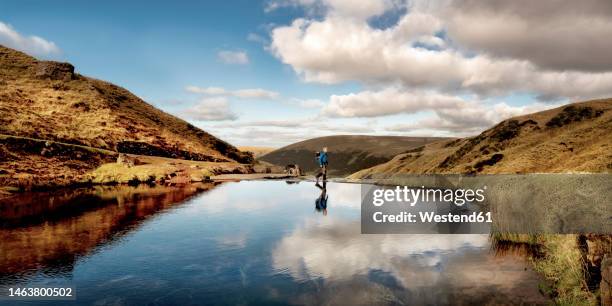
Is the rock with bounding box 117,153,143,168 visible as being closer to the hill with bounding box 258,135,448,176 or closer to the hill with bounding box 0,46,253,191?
the hill with bounding box 0,46,253,191

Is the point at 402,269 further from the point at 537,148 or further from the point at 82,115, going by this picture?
the point at 82,115

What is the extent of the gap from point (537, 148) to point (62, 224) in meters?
45.4

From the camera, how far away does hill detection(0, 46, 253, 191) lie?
4284 centimetres

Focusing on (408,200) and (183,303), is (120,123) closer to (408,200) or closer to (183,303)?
(408,200)

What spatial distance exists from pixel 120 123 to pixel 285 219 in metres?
61.0

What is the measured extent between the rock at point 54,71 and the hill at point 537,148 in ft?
203

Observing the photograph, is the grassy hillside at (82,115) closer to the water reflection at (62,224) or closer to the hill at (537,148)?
the water reflection at (62,224)

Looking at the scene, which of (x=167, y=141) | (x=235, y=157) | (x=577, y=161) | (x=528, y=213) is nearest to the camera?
(x=528, y=213)

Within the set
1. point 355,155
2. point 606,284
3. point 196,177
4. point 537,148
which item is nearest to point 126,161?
point 196,177

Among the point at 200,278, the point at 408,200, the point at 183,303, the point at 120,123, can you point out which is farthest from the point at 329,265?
the point at 120,123

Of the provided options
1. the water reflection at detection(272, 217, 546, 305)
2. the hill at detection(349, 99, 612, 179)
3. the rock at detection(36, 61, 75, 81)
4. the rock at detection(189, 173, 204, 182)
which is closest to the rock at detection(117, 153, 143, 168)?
the rock at detection(189, 173, 204, 182)

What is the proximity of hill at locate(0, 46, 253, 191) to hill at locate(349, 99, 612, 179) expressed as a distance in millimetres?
32255

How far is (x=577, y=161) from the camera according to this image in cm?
3434

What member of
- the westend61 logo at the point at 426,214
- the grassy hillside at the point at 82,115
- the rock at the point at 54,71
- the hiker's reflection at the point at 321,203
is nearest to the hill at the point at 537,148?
the westend61 logo at the point at 426,214
